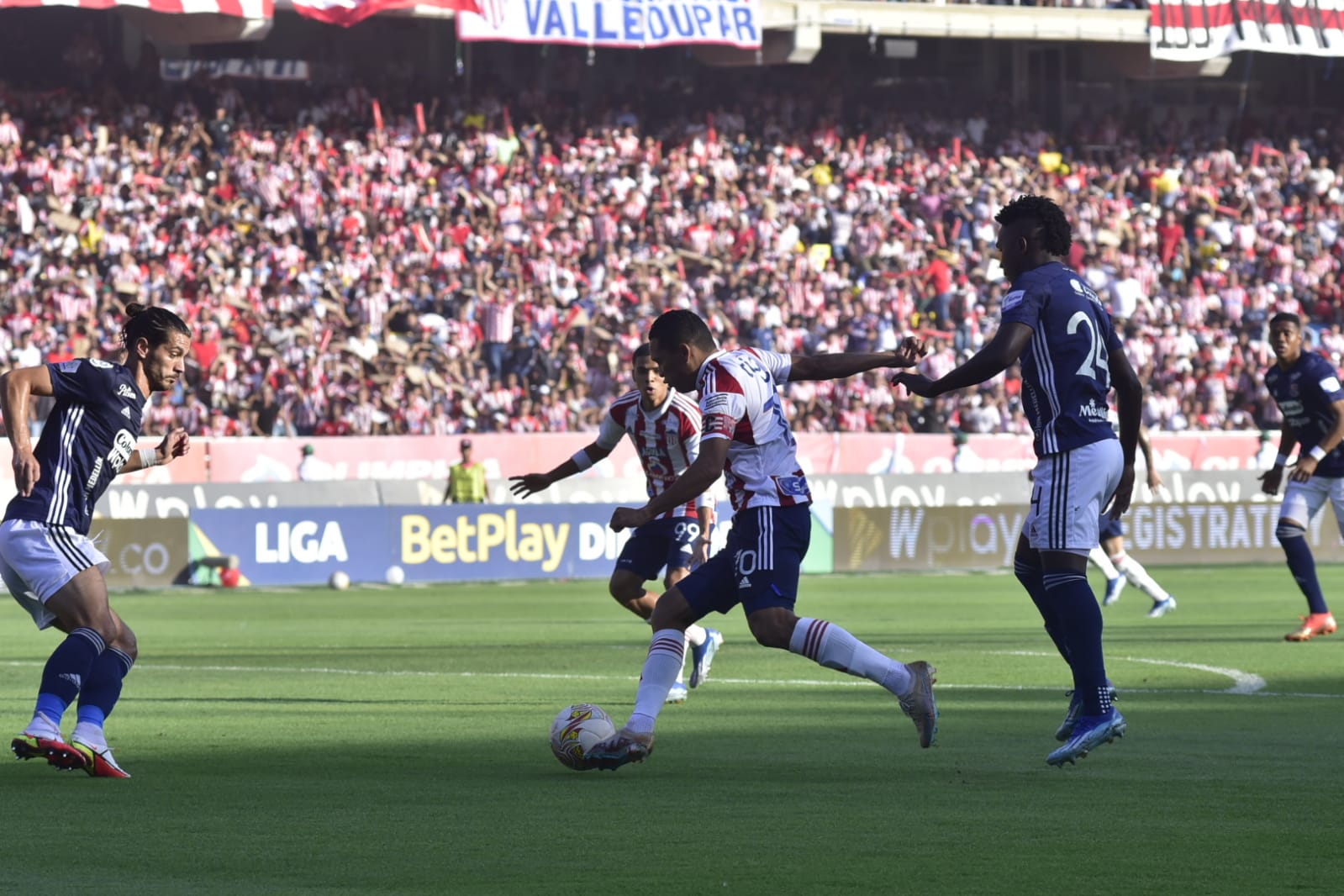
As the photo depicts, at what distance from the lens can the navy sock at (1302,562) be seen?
18047 millimetres

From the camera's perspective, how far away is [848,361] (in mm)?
9391

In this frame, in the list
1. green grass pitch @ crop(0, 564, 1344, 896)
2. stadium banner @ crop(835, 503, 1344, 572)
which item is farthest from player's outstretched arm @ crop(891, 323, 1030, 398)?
stadium banner @ crop(835, 503, 1344, 572)

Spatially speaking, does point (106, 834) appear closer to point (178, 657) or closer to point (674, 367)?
point (674, 367)

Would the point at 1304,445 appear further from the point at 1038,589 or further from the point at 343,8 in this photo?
the point at 343,8

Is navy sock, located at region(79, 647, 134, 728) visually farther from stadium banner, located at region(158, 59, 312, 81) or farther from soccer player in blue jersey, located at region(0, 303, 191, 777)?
stadium banner, located at region(158, 59, 312, 81)

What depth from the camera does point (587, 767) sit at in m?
9.17

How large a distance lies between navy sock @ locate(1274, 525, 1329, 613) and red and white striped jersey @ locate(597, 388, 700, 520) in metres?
6.82

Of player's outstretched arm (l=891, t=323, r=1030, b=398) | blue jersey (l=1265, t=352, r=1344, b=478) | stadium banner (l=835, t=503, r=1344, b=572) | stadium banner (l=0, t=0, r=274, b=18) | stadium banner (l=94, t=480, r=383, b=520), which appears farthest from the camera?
stadium banner (l=0, t=0, r=274, b=18)

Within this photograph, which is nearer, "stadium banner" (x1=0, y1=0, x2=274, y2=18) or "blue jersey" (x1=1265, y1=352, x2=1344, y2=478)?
"blue jersey" (x1=1265, y1=352, x2=1344, y2=478)

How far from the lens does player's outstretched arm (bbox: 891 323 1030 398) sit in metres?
8.97

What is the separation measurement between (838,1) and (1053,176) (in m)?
5.77

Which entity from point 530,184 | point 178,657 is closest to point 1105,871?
point 178,657

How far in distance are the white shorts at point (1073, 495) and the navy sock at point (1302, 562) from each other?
8958 mm

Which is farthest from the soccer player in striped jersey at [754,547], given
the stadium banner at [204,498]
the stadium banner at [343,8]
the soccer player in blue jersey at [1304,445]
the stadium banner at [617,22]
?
the stadium banner at [617,22]
